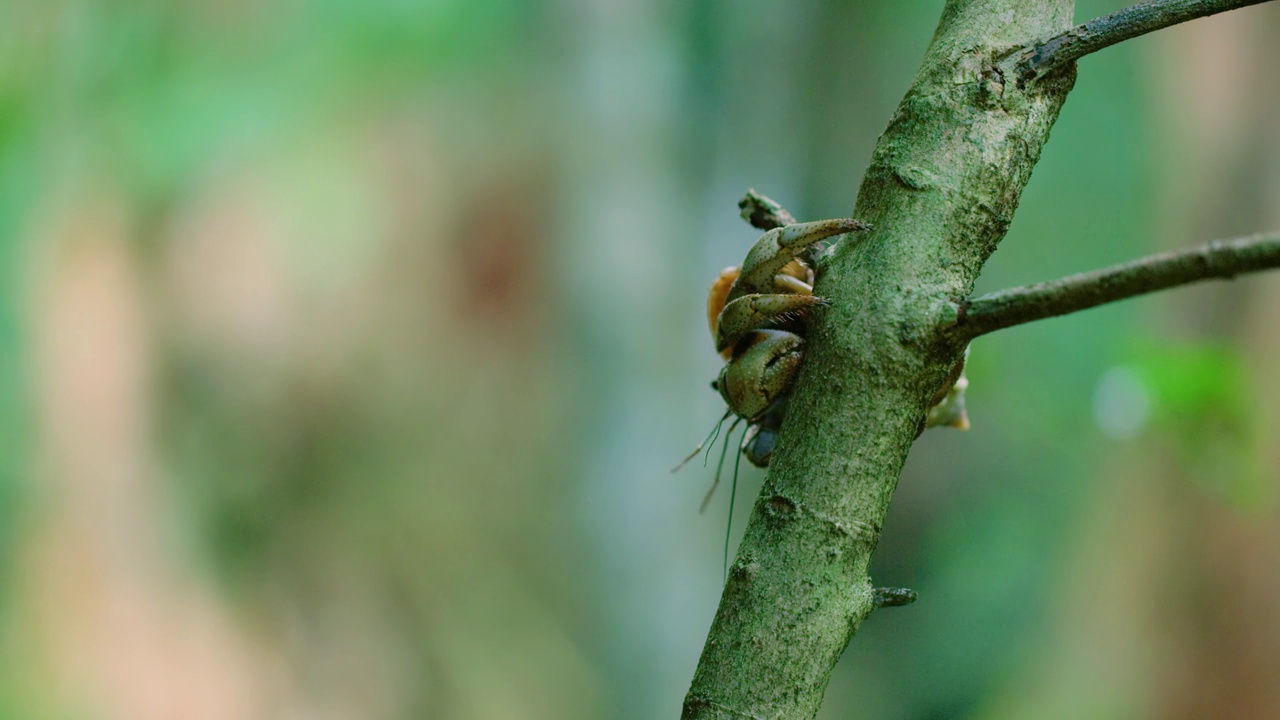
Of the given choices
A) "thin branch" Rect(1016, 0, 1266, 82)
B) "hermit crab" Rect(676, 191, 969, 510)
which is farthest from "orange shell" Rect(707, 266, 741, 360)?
"thin branch" Rect(1016, 0, 1266, 82)

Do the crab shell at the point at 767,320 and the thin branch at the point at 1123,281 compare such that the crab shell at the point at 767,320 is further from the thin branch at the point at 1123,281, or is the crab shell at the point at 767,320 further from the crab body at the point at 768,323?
the thin branch at the point at 1123,281

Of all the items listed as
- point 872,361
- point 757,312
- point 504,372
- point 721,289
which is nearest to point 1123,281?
point 872,361

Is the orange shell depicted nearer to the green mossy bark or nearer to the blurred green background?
the green mossy bark

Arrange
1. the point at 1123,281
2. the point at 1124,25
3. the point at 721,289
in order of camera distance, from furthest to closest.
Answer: the point at 721,289, the point at 1124,25, the point at 1123,281

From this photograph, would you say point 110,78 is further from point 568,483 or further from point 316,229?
point 568,483

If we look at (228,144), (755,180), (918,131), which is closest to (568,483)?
(755,180)

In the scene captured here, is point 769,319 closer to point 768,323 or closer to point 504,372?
point 768,323
